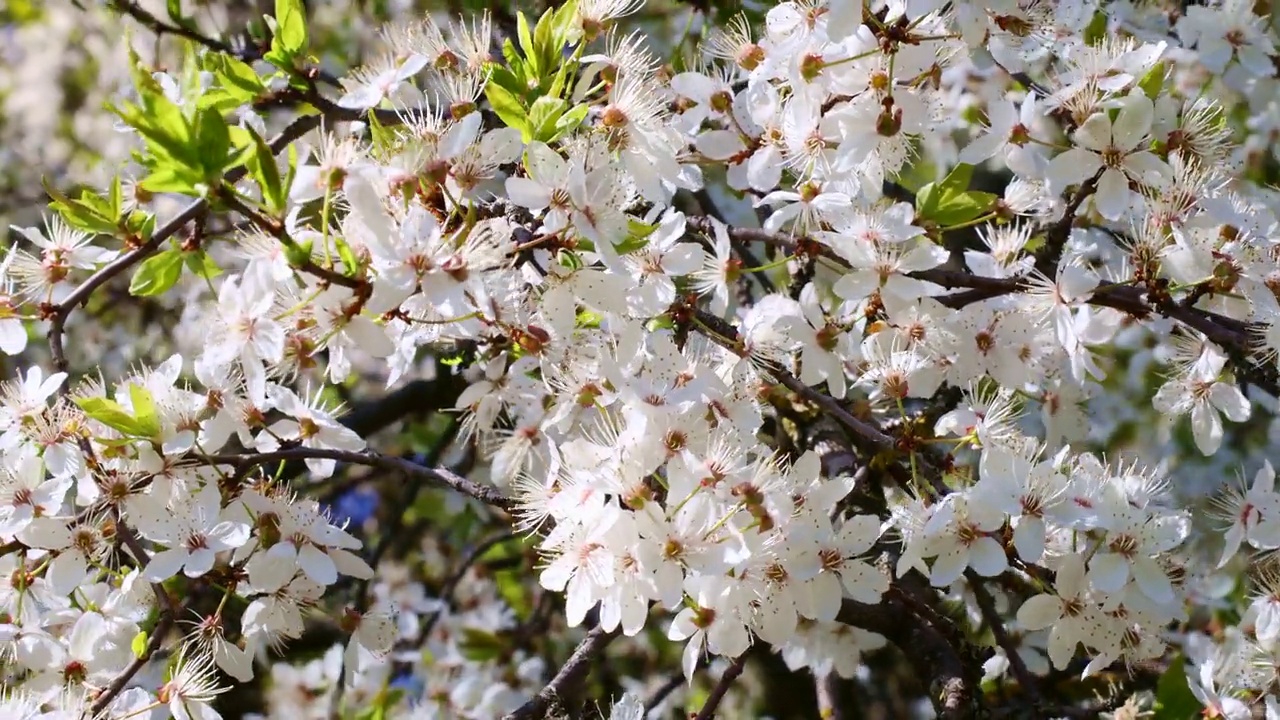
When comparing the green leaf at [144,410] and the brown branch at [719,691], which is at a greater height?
the green leaf at [144,410]

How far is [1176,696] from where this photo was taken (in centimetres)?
179

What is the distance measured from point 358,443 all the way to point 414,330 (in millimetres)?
232

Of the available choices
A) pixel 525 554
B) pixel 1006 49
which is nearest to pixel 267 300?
pixel 1006 49

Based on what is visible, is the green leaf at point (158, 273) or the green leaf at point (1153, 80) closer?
the green leaf at point (158, 273)

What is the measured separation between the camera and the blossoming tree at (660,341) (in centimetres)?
144

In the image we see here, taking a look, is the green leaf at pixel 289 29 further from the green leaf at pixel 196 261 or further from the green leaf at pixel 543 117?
the green leaf at pixel 543 117

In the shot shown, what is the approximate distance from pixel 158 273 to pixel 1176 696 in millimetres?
1600

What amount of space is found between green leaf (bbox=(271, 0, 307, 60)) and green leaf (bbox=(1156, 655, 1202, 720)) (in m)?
1.60

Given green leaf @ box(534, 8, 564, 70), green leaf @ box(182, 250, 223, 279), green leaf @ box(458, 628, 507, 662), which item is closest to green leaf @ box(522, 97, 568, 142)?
green leaf @ box(534, 8, 564, 70)

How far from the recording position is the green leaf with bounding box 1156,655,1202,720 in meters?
1.79

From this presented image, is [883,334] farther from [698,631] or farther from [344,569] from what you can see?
[344,569]

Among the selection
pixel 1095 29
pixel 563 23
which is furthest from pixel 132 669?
pixel 1095 29

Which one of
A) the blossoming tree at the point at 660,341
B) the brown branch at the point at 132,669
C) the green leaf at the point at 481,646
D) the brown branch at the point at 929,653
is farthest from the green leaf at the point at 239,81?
the green leaf at the point at 481,646

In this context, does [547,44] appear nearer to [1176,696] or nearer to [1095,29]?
[1095,29]
